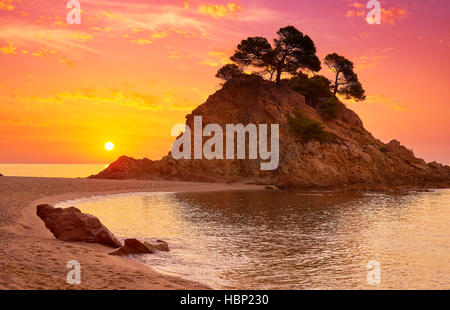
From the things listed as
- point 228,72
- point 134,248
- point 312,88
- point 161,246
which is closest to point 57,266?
point 134,248

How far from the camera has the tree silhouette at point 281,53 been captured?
81.6m

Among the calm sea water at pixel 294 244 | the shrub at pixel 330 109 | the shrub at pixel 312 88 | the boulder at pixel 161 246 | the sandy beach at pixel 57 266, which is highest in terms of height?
the shrub at pixel 312 88

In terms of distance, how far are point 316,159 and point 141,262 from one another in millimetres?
59344

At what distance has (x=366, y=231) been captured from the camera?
74.9ft

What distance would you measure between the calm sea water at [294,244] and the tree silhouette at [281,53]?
56.1m

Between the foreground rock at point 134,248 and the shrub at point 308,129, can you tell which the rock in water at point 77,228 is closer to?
the foreground rock at point 134,248

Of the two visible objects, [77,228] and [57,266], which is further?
[77,228]

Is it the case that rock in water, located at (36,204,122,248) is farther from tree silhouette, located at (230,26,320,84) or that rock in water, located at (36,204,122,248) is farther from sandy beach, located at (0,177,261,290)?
tree silhouette, located at (230,26,320,84)

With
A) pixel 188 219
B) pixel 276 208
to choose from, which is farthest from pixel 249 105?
pixel 188 219

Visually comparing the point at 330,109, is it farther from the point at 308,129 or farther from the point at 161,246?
the point at 161,246

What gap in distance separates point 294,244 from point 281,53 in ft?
234

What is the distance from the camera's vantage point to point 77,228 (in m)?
17.1

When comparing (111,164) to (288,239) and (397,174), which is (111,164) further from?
(288,239)

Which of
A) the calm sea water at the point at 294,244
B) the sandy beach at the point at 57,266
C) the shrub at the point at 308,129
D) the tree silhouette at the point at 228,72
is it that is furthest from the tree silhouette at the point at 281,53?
the sandy beach at the point at 57,266
